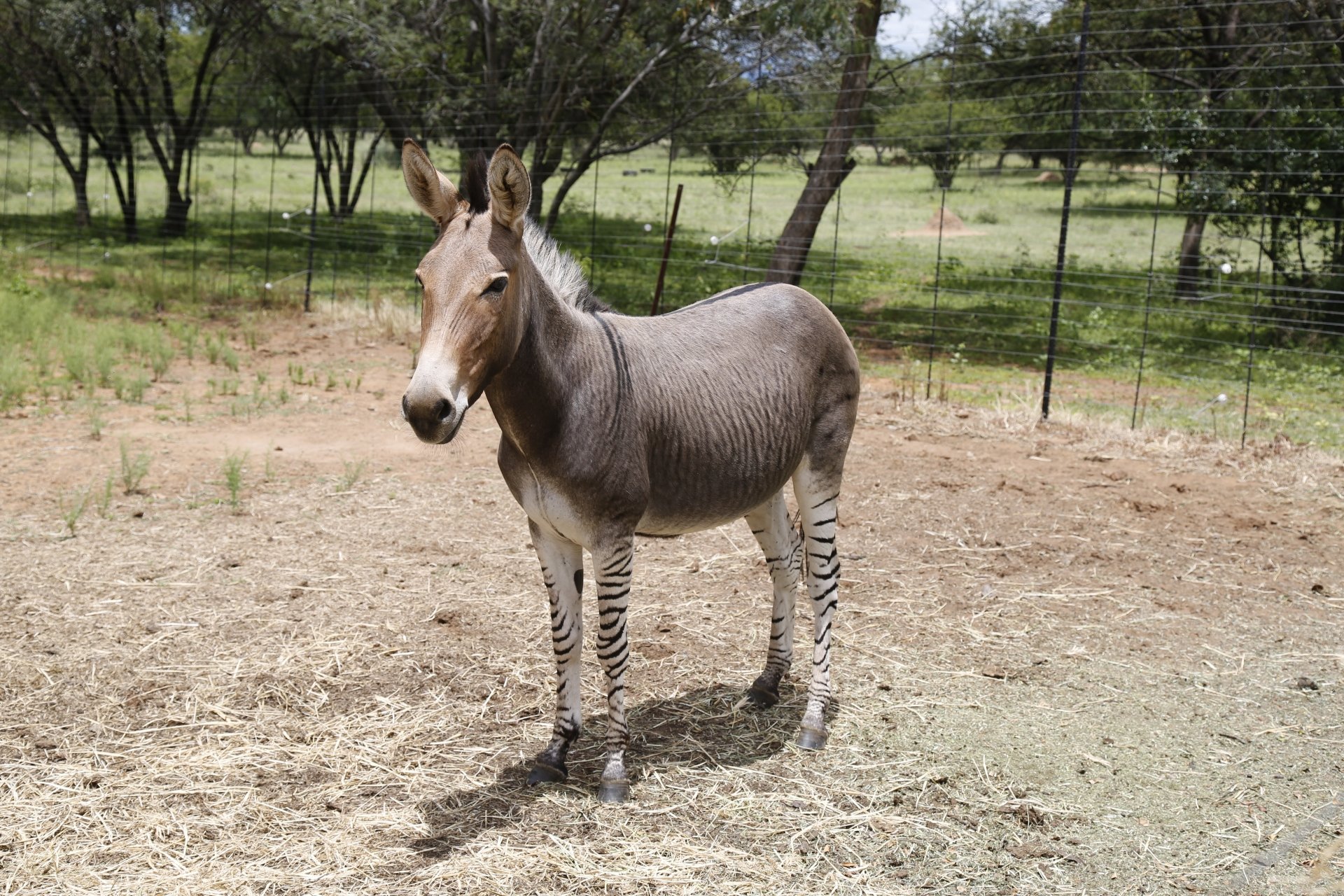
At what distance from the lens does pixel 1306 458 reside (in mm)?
8805

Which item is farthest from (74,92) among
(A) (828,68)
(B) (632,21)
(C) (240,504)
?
(C) (240,504)

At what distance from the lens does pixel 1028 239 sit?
2503cm

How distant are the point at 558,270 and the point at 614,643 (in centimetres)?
147

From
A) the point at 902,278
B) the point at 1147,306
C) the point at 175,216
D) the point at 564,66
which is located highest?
the point at 564,66

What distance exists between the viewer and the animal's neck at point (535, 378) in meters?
3.83

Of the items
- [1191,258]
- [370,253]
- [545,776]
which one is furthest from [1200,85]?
[545,776]

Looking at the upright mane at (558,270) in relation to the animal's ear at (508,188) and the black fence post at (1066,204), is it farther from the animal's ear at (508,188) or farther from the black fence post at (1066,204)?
the black fence post at (1066,204)

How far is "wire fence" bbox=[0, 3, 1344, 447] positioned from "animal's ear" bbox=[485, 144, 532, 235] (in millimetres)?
6948

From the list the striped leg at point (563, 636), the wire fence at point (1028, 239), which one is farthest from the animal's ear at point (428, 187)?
the wire fence at point (1028, 239)

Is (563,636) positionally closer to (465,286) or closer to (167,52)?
(465,286)

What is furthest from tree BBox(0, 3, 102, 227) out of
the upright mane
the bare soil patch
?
the upright mane

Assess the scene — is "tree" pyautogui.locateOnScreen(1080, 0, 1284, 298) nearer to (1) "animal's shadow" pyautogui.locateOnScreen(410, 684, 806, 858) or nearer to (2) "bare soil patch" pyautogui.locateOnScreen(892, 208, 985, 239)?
(2) "bare soil patch" pyautogui.locateOnScreen(892, 208, 985, 239)

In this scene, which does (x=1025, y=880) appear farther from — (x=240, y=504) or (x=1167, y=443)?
(x=1167, y=443)

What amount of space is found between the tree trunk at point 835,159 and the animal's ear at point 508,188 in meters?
9.54
